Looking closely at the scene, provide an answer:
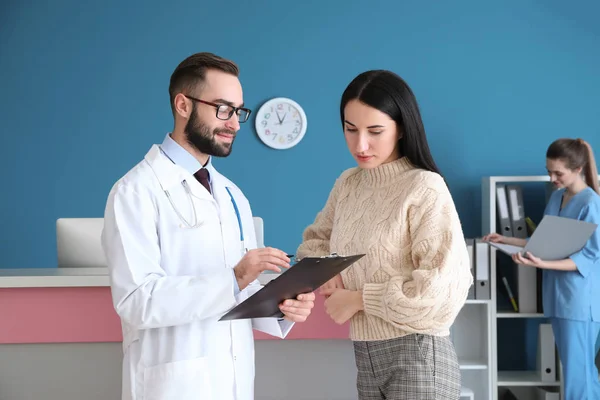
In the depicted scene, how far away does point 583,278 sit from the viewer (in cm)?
366

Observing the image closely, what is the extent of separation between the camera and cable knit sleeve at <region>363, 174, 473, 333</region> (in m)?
1.48

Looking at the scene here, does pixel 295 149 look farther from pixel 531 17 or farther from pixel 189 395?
pixel 189 395

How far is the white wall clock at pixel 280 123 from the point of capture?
15.0 ft

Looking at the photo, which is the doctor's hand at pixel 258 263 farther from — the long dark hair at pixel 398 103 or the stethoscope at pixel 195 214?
the long dark hair at pixel 398 103

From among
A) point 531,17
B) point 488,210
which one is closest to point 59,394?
point 488,210

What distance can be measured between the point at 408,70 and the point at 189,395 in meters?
3.45

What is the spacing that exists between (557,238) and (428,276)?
2361mm

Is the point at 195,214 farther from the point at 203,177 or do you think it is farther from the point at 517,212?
the point at 517,212

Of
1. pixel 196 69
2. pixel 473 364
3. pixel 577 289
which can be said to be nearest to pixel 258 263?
pixel 196 69

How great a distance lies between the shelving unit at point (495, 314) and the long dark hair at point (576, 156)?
352mm

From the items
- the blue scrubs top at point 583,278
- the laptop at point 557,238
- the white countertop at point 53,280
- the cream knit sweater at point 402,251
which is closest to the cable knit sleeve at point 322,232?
the cream knit sweater at point 402,251

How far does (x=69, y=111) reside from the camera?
4.60 metres

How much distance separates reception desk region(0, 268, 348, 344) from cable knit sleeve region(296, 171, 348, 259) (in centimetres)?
66

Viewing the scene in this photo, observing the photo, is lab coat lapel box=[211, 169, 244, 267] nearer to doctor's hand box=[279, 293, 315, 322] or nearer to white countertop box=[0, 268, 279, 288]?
doctor's hand box=[279, 293, 315, 322]
